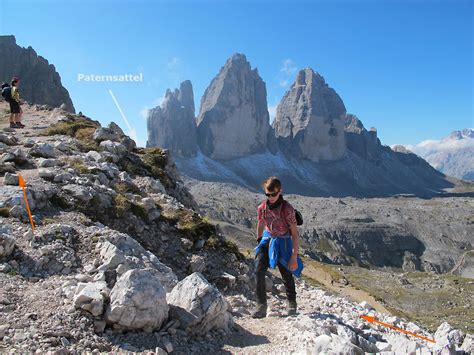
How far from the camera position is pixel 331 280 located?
2810 inches

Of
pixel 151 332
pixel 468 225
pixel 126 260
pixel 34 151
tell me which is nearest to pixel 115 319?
pixel 151 332

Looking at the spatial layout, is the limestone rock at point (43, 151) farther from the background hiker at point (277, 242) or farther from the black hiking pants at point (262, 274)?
the black hiking pants at point (262, 274)

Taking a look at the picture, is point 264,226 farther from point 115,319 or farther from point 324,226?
point 324,226

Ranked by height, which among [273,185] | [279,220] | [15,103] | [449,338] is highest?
[15,103]

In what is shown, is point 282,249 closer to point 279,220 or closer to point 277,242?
point 277,242

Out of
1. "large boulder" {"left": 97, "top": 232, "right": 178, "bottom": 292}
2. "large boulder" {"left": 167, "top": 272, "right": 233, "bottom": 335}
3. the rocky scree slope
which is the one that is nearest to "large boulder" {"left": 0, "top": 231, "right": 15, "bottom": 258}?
the rocky scree slope

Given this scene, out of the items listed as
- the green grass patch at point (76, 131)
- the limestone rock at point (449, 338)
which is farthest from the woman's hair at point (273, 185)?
the green grass patch at point (76, 131)

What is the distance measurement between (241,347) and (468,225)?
217 metres

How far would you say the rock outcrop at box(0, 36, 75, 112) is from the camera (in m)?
120

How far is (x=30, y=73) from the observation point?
13912 cm

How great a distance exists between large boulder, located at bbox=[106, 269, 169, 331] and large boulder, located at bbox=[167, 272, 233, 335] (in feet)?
1.44

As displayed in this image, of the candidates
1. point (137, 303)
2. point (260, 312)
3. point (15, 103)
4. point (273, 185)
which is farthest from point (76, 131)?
point (137, 303)

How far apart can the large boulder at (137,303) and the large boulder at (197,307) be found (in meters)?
0.44

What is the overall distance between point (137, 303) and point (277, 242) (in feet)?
11.6
